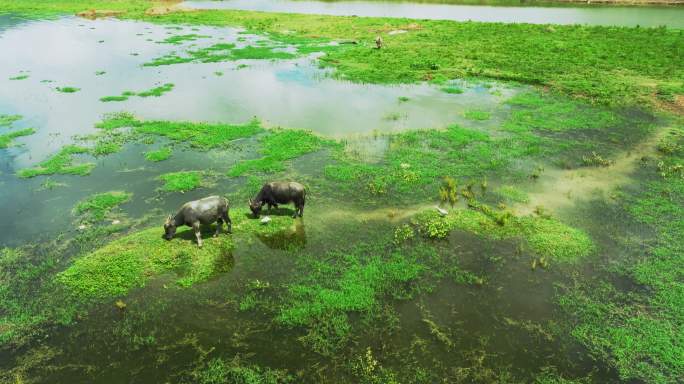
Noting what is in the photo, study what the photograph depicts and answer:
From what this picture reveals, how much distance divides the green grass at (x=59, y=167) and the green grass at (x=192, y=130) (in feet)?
11.4

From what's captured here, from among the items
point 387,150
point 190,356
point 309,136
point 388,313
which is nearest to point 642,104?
point 387,150

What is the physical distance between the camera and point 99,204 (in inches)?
568

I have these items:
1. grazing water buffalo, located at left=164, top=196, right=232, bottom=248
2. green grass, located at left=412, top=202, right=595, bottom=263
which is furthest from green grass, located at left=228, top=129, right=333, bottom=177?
green grass, located at left=412, top=202, right=595, bottom=263

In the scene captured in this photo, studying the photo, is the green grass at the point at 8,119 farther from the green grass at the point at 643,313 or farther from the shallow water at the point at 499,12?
the shallow water at the point at 499,12

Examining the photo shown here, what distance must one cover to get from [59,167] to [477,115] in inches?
858

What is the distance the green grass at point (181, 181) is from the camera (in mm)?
15453

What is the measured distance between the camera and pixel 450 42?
136ft

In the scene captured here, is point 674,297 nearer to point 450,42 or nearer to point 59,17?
point 450,42

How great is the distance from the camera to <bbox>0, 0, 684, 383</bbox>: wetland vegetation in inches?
352

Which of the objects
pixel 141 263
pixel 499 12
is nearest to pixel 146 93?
pixel 141 263

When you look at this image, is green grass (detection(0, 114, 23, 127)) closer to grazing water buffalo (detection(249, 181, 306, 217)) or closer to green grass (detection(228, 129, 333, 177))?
green grass (detection(228, 129, 333, 177))

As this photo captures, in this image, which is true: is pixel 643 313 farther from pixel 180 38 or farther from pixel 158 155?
pixel 180 38

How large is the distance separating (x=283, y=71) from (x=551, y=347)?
1133 inches

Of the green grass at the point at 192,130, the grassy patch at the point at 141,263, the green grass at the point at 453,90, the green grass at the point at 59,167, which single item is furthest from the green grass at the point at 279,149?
the green grass at the point at 453,90
